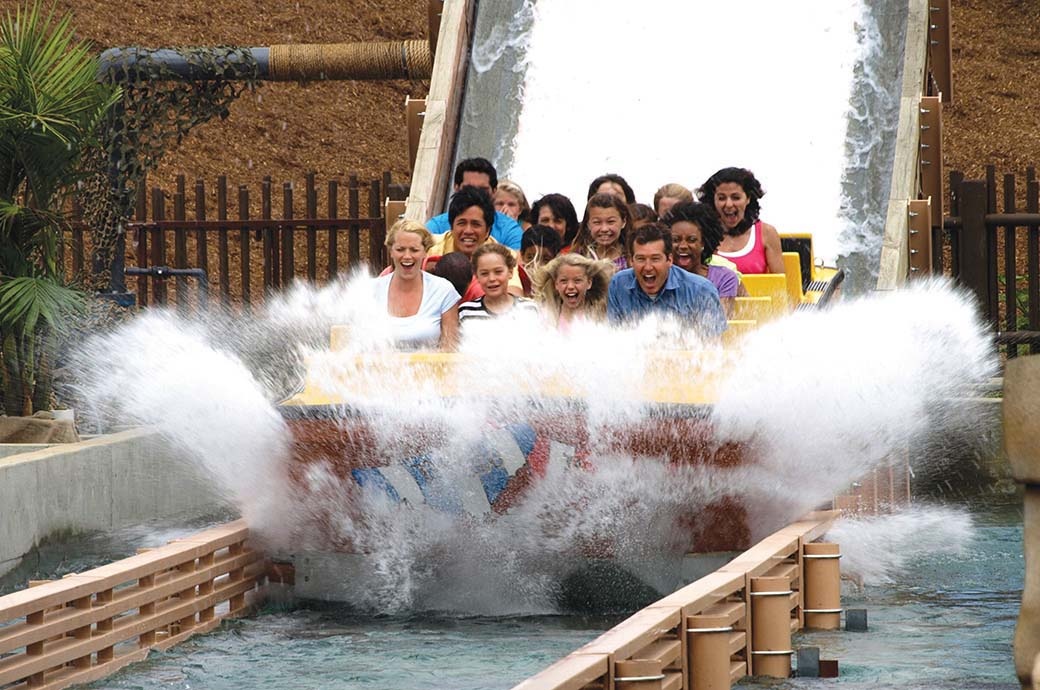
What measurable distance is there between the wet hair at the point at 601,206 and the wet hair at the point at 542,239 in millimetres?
99

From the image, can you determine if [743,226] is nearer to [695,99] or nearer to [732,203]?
[732,203]

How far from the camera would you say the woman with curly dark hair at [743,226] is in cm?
873

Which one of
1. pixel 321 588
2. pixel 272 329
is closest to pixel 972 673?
pixel 321 588

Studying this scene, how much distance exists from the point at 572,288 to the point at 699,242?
0.74 metres

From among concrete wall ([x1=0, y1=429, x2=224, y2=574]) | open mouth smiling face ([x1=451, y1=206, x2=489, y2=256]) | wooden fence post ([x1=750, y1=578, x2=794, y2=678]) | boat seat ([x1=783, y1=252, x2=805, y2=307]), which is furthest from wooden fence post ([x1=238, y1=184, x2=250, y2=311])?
wooden fence post ([x1=750, y1=578, x2=794, y2=678])

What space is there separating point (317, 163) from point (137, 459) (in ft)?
48.6

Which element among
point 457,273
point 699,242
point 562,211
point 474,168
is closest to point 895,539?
point 699,242

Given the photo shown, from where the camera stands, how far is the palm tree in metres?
9.35

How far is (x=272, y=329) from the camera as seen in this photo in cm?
1105

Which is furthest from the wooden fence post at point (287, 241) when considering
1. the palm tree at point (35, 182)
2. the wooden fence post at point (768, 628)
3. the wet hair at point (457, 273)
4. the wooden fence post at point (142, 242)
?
the wooden fence post at point (768, 628)

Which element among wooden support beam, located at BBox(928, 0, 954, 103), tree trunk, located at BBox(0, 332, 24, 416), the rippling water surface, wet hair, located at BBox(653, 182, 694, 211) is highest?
wooden support beam, located at BBox(928, 0, 954, 103)

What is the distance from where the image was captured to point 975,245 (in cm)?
1220

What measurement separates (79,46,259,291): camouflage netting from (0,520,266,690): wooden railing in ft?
12.9

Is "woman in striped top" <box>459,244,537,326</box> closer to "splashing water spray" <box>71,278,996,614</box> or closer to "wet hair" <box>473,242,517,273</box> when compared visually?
"wet hair" <box>473,242,517,273</box>
